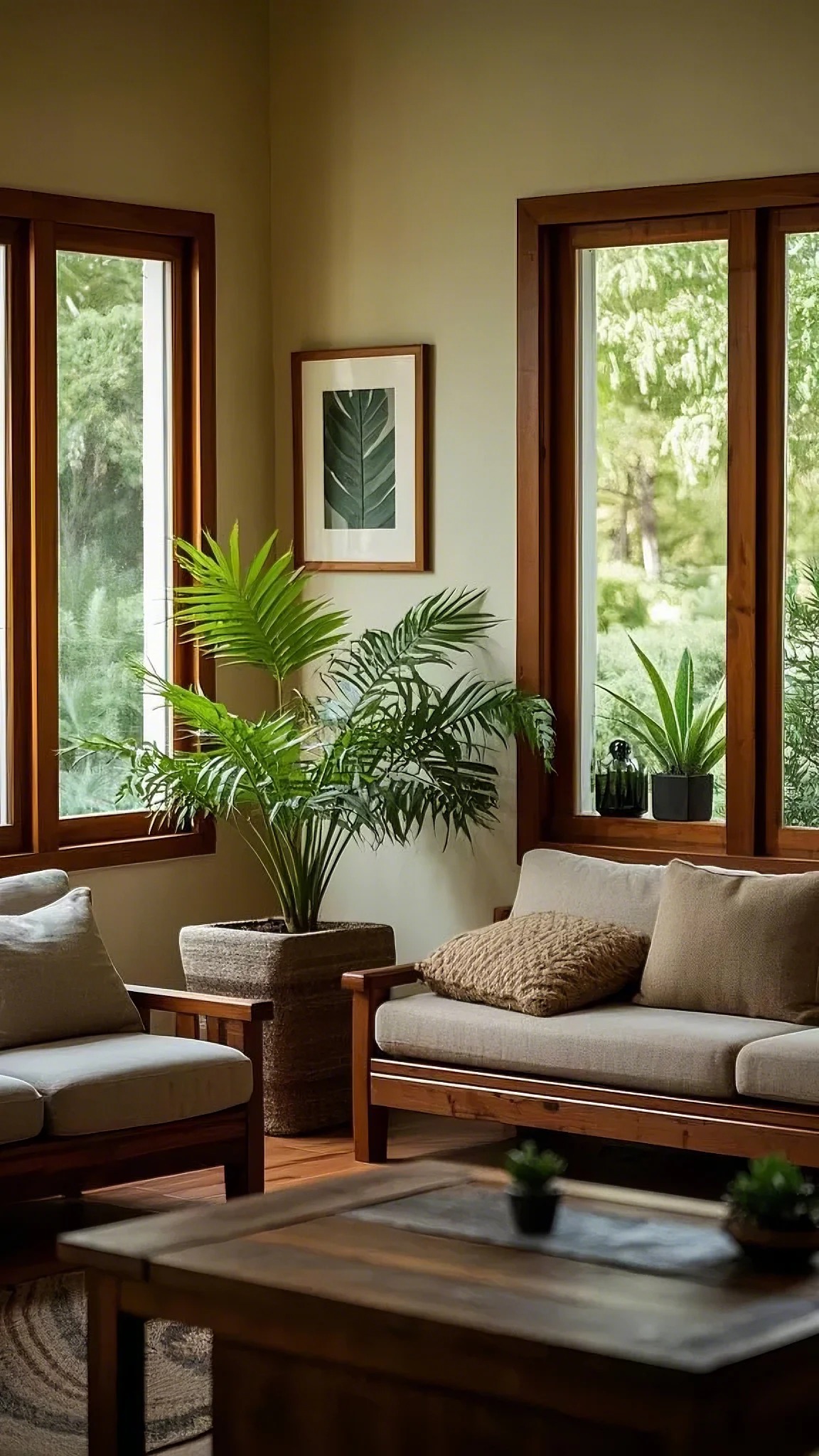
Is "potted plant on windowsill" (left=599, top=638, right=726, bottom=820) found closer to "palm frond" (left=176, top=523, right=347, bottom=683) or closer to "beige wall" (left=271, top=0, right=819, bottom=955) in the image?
"beige wall" (left=271, top=0, right=819, bottom=955)

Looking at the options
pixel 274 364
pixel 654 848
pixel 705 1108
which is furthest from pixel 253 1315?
pixel 274 364

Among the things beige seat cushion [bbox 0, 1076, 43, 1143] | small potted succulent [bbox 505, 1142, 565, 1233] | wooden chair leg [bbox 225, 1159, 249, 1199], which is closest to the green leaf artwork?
wooden chair leg [bbox 225, 1159, 249, 1199]

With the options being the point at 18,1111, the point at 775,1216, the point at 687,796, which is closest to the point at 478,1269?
the point at 775,1216

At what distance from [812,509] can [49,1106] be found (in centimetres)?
260

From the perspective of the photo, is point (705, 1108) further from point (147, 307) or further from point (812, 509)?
point (147, 307)

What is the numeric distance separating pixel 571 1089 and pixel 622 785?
1205mm

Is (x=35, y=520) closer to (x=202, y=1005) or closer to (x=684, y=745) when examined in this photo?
(x=202, y=1005)

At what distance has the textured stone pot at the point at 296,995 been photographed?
5617 millimetres

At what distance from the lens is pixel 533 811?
234 inches

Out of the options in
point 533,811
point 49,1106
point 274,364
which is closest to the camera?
point 49,1106

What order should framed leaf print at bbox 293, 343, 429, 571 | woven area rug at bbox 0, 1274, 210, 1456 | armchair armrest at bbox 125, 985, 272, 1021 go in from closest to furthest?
woven area rug at bbox 0, 1274, 210, 1456, armchair armrest at bbox 125, 985, 272, 1021, framed leaf print at bbox 293, 343, 429, 571

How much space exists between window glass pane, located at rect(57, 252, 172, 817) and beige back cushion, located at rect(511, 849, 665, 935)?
4.26 ft

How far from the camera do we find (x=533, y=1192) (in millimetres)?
3256

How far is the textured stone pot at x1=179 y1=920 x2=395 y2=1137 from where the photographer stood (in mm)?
5617
